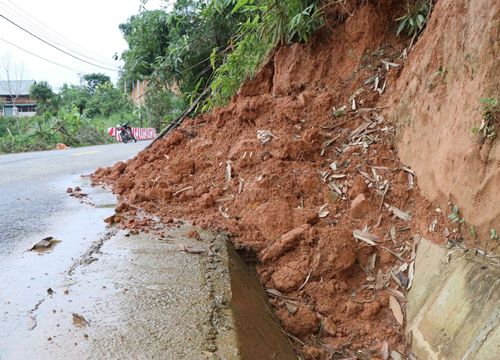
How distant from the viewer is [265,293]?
2658 mm

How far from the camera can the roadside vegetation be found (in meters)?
19.2

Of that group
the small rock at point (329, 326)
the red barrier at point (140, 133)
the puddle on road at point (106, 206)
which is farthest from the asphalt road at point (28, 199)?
the red barrier at point (140, 133)

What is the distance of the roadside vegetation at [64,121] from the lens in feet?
63.2

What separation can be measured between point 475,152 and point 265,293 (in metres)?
1.42

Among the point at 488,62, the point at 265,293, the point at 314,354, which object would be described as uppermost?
the point at 488,62

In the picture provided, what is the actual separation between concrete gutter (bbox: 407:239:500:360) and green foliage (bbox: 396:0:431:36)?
2.24 meters

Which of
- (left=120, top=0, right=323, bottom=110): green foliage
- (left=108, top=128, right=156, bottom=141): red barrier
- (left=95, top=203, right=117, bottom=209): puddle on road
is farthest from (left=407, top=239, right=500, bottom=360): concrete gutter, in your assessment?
(left=108, top=128, right=156, bottom=141): red barrier

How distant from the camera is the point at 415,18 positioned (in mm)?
3914

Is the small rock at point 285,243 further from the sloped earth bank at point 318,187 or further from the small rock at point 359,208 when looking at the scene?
the small rock at point 359,208

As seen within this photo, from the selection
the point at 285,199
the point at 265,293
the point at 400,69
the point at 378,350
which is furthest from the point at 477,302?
the point at 400,69

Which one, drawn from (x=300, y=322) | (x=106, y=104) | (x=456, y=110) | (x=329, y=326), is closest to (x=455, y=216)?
(x=456, y=110)

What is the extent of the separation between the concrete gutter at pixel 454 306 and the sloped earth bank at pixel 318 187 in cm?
12

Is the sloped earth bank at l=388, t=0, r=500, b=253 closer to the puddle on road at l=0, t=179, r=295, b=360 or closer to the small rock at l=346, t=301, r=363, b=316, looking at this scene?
the small rock at l=346, t=301, r=363, b=316

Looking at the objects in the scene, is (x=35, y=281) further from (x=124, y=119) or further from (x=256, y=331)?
(x=124, y=119)
